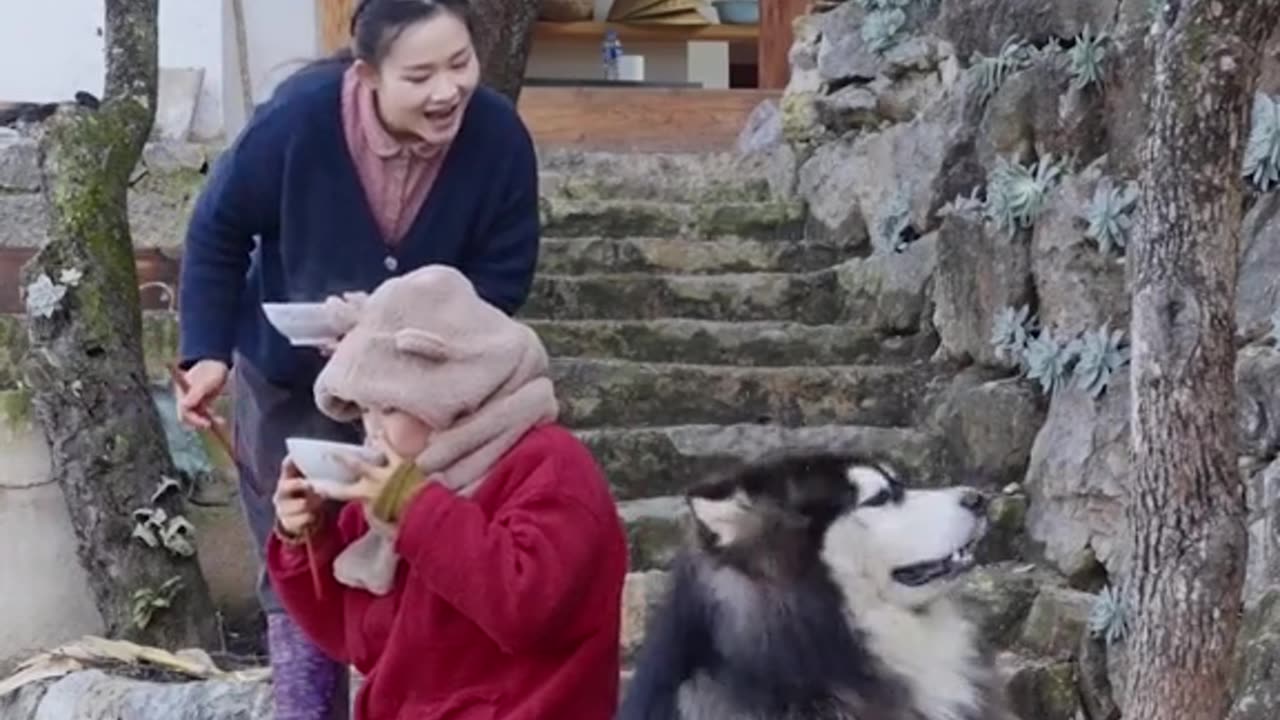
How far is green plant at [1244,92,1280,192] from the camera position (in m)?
4.72

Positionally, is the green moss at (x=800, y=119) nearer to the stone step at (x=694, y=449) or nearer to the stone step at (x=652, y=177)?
the stone step at (x=652, y=177)

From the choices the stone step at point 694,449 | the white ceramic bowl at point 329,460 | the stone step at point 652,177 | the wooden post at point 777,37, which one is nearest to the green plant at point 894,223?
the stone step at point 652,177

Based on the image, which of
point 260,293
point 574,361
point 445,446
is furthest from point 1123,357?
point 445,446

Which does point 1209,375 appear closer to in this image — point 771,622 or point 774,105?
point 771,622

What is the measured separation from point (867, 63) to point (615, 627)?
14.7 feet

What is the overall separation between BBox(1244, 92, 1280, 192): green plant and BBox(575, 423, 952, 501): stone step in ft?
4.07

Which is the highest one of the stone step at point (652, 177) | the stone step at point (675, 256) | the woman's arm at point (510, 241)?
the woman's arm at point (510, 241)

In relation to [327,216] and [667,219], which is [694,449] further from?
[327,216]

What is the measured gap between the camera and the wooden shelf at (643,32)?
9.24 m

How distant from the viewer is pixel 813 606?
2.96m

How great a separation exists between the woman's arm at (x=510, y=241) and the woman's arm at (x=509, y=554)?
789mm

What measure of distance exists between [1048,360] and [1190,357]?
1976 millimetres

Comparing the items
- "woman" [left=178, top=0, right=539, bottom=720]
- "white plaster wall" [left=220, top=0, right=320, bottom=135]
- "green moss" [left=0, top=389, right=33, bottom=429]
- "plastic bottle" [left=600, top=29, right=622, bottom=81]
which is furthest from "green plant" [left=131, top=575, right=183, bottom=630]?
"plastic bottle" [left=600, top=29, right=622, bottom=81]

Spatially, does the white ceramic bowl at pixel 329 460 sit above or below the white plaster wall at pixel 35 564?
above
